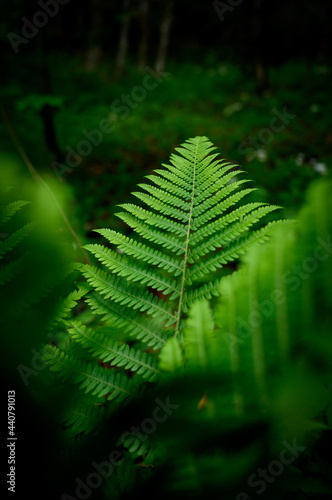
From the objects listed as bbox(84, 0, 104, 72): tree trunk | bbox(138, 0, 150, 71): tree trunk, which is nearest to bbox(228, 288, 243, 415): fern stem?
bbox(84, 0, 104, 72): tree trunk

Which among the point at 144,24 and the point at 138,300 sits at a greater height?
the point at 144,24

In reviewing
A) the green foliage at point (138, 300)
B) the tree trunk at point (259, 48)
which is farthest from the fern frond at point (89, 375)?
the tree trunk at point (259, 48)

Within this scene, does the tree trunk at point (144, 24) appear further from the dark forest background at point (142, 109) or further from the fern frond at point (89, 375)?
the fern frond at point (89, 375)

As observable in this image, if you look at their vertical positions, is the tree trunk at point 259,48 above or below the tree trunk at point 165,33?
below

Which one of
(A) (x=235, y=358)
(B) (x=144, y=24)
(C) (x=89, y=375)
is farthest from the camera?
(B) (x=144, y=24)

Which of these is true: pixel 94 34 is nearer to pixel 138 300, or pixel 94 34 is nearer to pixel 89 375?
pixel 138 300

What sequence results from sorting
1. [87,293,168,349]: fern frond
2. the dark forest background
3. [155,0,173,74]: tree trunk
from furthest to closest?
[155,0,173,74]: tree trunk, the dark forest background, [87,293,168,349]: fern frond

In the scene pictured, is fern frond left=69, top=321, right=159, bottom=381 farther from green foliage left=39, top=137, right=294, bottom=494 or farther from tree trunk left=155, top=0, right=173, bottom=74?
tree trunk left=155, top=0, right=173, bottom=74

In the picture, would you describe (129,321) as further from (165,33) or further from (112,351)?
(165,33)

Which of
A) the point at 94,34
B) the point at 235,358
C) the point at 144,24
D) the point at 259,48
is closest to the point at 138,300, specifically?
the point at 235,358

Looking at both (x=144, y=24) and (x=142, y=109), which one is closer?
(x=142, y=109)

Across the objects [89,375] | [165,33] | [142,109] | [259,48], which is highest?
[165,33]

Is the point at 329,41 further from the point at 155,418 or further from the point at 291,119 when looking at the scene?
the point at 155,418

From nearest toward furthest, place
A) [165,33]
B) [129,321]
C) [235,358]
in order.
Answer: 1. [235,358]
2. [129,321]
3. [165,33]
